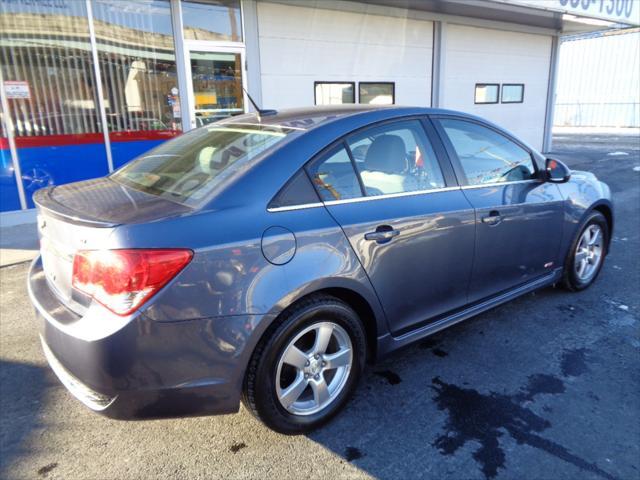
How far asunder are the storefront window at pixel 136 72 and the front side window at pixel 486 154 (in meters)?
5.83

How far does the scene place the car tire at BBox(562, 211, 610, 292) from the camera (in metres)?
4.05

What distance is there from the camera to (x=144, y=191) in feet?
8.27

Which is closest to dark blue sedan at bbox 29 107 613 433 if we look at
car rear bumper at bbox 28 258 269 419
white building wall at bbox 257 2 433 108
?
car rear bumper at bbox 28 258 269 419

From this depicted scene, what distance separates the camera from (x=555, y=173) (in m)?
3.69

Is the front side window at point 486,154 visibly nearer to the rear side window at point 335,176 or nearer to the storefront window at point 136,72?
the rear side window at point 335,176

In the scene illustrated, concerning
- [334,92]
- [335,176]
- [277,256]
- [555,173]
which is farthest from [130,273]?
[334,92]

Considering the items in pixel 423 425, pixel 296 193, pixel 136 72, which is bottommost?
pixel 423 425

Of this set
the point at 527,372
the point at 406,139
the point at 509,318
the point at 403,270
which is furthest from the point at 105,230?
the point at 509,318

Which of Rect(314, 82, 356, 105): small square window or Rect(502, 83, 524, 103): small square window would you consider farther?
Rect(502, 83, 524, 103): small square window

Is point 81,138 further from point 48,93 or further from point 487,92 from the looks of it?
point 487,92

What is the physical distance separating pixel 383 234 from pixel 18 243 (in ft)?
18.0

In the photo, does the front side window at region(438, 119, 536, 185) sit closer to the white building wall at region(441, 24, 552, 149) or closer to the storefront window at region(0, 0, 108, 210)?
the storefront window at region(0, 0, 108, 210)

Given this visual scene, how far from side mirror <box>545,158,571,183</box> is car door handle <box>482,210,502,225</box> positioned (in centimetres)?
72

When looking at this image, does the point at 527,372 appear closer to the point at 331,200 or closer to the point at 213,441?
the point at 331,200
